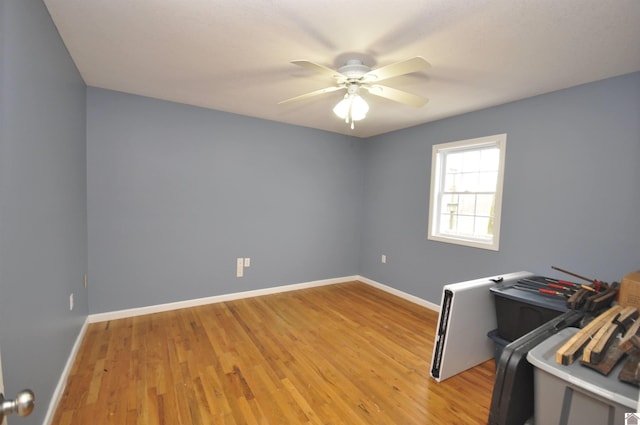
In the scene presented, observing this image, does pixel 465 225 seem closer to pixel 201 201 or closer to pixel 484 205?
pixel 484 205

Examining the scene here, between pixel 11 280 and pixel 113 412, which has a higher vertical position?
pixel 11 280

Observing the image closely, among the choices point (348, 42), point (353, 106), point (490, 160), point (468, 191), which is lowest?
point (468, 191)

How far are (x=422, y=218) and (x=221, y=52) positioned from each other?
3.00m

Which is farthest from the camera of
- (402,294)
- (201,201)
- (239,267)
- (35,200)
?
(402,294)

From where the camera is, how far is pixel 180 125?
3365mm

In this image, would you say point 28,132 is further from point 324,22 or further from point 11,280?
point 324,22

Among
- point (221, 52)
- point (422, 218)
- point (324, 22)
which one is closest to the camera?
point (324, 22)

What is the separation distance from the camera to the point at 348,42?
1.91 metres

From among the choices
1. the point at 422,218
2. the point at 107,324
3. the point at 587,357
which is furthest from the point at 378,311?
the point at 107,324

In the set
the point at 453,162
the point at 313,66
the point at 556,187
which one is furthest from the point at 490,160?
the point at 313,66

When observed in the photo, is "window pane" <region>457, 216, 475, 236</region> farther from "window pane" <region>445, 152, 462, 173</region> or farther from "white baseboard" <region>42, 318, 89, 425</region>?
"white baseboard" <region>42, 318, 89, 425</region>

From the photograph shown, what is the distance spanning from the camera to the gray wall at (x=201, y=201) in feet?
9.99

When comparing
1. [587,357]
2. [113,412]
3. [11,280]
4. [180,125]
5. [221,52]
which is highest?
[221,52]

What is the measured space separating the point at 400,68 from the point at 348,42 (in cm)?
43
